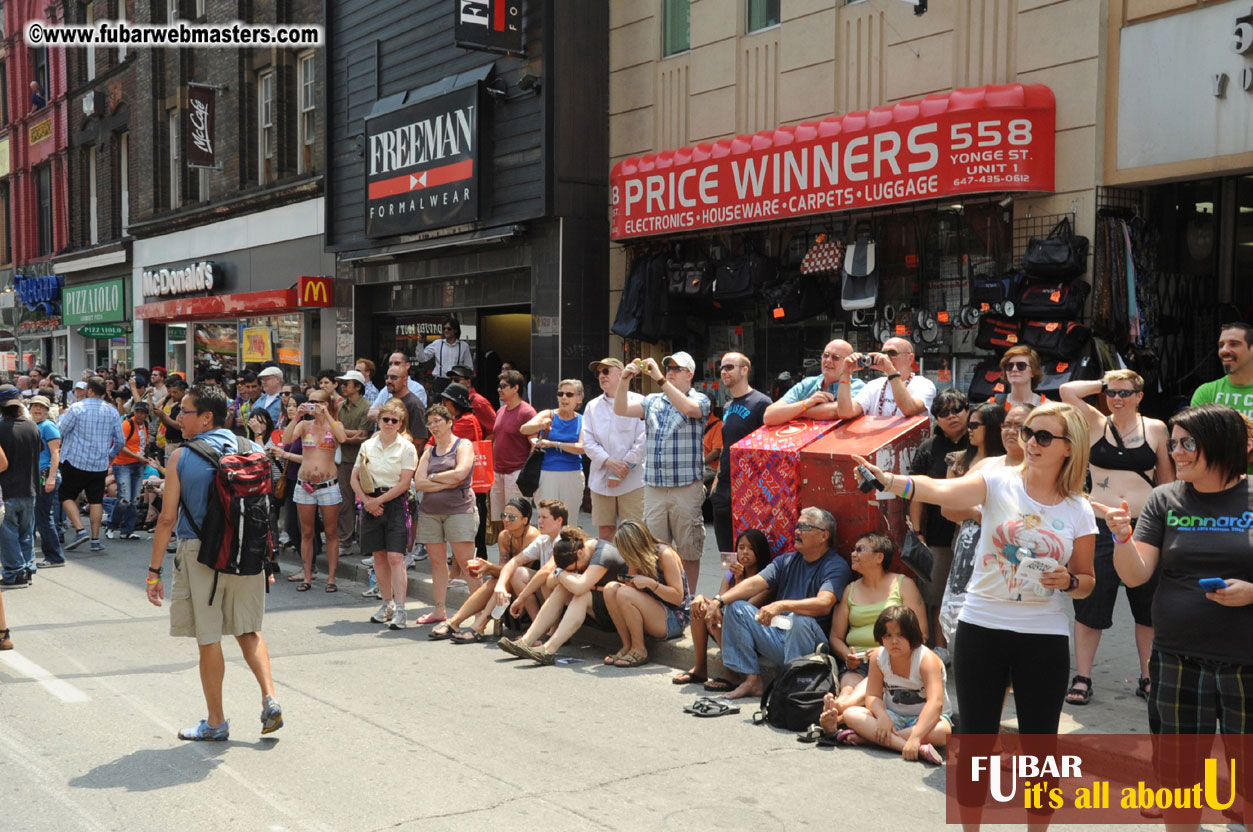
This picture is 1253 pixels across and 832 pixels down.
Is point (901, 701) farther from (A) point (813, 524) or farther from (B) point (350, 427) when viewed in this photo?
(B) point (350, 427)

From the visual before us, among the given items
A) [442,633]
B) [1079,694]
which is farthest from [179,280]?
[1079,694]

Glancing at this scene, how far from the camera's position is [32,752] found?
5691 mm

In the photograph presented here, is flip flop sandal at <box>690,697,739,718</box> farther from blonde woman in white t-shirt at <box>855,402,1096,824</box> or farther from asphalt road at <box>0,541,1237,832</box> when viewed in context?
blonde woman in white t-shirt at <box>855,402,1096,824</box>

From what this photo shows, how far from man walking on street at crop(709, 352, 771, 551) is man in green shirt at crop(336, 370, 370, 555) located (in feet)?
14.2

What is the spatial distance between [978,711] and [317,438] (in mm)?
7442

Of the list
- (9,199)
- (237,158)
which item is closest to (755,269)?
(237,158)

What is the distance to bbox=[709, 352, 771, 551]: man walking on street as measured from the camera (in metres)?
8.05

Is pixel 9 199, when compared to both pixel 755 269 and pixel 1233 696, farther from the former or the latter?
pixel 1233 696

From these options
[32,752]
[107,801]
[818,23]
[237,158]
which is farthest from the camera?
[237,158]

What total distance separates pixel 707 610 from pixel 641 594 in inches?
33.0

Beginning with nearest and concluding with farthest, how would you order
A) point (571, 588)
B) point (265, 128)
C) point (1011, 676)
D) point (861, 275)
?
point (1011, 676) < point (571, 588) < point (861, 275) < point (265, 128)

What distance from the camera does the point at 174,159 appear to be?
2559 cm

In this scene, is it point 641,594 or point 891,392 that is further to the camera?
point 641,594

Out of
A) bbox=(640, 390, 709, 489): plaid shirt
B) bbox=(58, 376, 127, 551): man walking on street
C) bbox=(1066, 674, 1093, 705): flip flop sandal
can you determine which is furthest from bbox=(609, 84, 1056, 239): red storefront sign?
bbox=(58, 376, 127, 551): man walking on street
